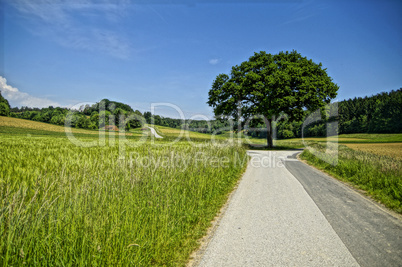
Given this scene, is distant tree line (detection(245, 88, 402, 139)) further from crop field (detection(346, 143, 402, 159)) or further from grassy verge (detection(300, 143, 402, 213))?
grassy verge (detection(300, 143, 402, 213))

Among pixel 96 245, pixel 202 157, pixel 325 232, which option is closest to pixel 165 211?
pixel 96 245

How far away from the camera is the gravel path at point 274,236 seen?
355 centimetres

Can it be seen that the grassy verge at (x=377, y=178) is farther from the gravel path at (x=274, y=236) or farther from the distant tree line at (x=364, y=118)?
the distant tree line at (x=364, y=118)

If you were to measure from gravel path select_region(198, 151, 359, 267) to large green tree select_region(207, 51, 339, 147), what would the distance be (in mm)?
23584

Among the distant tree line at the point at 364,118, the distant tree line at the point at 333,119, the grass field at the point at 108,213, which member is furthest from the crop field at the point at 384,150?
the distant tree line at the point at 333,119

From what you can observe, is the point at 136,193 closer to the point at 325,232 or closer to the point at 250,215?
the point at 250,215

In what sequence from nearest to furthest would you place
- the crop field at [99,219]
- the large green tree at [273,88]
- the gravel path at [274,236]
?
the crop field at [99,219], the gravel path at [274,236], the large green tree at [273,88]

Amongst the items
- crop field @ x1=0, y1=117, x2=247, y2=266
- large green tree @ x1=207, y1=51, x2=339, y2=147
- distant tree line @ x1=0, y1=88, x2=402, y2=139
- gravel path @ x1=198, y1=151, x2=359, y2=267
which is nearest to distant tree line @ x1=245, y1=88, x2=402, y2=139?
distant tree line @ x1=0, y1=88, x2=402, y2=139

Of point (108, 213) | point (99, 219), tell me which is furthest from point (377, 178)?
point (99, 219)

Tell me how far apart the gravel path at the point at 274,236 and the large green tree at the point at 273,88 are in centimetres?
2358

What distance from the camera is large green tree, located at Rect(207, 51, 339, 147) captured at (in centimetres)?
2820

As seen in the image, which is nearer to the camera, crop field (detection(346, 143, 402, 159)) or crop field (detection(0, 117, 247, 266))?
crop field (detection(0, 117, 247, 266))

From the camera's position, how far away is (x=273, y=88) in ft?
96.1

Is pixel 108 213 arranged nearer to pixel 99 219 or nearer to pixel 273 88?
pixel 99 219
